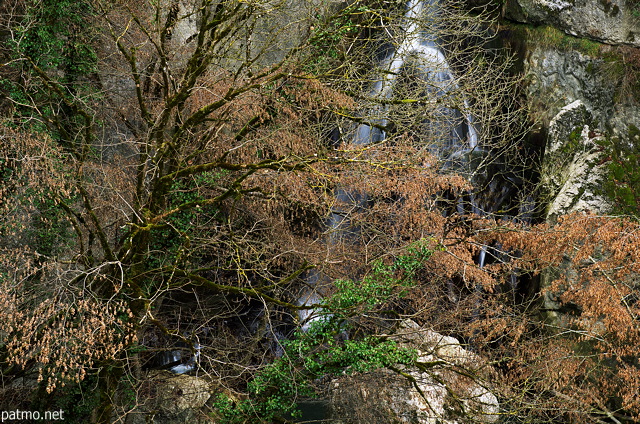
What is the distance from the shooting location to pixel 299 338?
924 centimetres

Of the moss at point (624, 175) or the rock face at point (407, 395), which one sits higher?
the moss at point (624, 175)

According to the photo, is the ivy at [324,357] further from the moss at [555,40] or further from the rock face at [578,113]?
the moss at [555,40]

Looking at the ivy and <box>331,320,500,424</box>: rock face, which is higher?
the ivy

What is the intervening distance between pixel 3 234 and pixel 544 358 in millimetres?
9191

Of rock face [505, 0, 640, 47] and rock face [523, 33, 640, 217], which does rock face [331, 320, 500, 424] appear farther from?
rock face [505, 0, 640, 47]

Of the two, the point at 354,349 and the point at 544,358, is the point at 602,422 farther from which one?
the point at 354,349

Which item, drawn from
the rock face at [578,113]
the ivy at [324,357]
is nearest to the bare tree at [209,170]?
the ivy at [324,357]

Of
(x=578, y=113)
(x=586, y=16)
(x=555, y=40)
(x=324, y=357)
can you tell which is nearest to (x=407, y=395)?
(x=324, y=357)

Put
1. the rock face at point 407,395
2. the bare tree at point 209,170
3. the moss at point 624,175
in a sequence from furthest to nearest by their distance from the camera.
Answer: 1. the moss at point 624,175
2. the rock face at point 407,395
3. the bare tree at point 209,170

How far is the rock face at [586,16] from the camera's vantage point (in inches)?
669

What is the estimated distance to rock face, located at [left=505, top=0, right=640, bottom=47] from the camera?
1700 cm

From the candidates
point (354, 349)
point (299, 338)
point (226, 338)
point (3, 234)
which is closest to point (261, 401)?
point (299, 338)

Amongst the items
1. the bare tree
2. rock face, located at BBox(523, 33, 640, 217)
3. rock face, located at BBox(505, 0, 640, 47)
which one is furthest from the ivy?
rock face, located at BBox(505, 0, 640, 47)

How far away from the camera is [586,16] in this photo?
17078 mm
